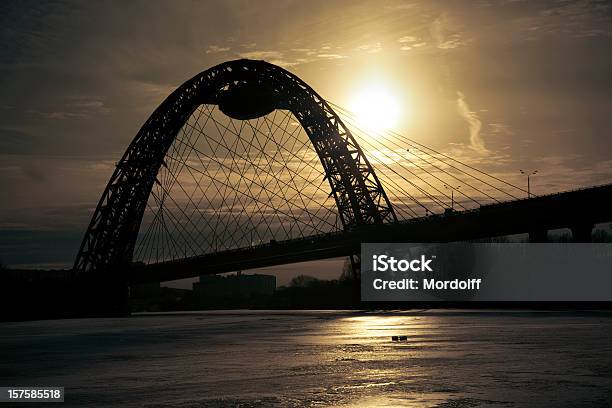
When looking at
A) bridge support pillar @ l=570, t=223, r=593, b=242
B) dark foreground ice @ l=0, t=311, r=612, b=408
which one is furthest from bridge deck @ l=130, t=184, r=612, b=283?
dark foreground ice @ l=0, t=311, r=612, b=408

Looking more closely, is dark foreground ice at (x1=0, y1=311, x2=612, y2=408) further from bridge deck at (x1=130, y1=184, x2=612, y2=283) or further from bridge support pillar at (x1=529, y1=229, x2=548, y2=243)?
bridge support pillar at (x1=529, y1=229, x2=548, y2=243)

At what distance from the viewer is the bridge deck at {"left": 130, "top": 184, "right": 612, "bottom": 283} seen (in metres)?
73.1

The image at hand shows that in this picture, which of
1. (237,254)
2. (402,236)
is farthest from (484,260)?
(237,254)

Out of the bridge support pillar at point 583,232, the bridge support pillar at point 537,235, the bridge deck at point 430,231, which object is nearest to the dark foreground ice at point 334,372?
the bridge deck at point 430,231

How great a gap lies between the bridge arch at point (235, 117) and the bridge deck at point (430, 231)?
3119mm

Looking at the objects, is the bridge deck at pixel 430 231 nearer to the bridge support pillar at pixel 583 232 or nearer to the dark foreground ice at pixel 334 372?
the bridge support pillar at pixel 583 232

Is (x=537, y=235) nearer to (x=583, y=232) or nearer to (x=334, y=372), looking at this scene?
(x=583, y=232)

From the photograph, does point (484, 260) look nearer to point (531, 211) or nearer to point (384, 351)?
point (531, 211)

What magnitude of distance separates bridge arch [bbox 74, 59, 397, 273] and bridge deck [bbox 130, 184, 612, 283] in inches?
123

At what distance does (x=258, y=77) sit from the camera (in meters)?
86.1

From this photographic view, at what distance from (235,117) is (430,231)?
23.6m

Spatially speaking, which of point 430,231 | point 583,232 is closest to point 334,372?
point 583,232

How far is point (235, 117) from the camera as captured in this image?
89.8 meters

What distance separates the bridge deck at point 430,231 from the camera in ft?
240
